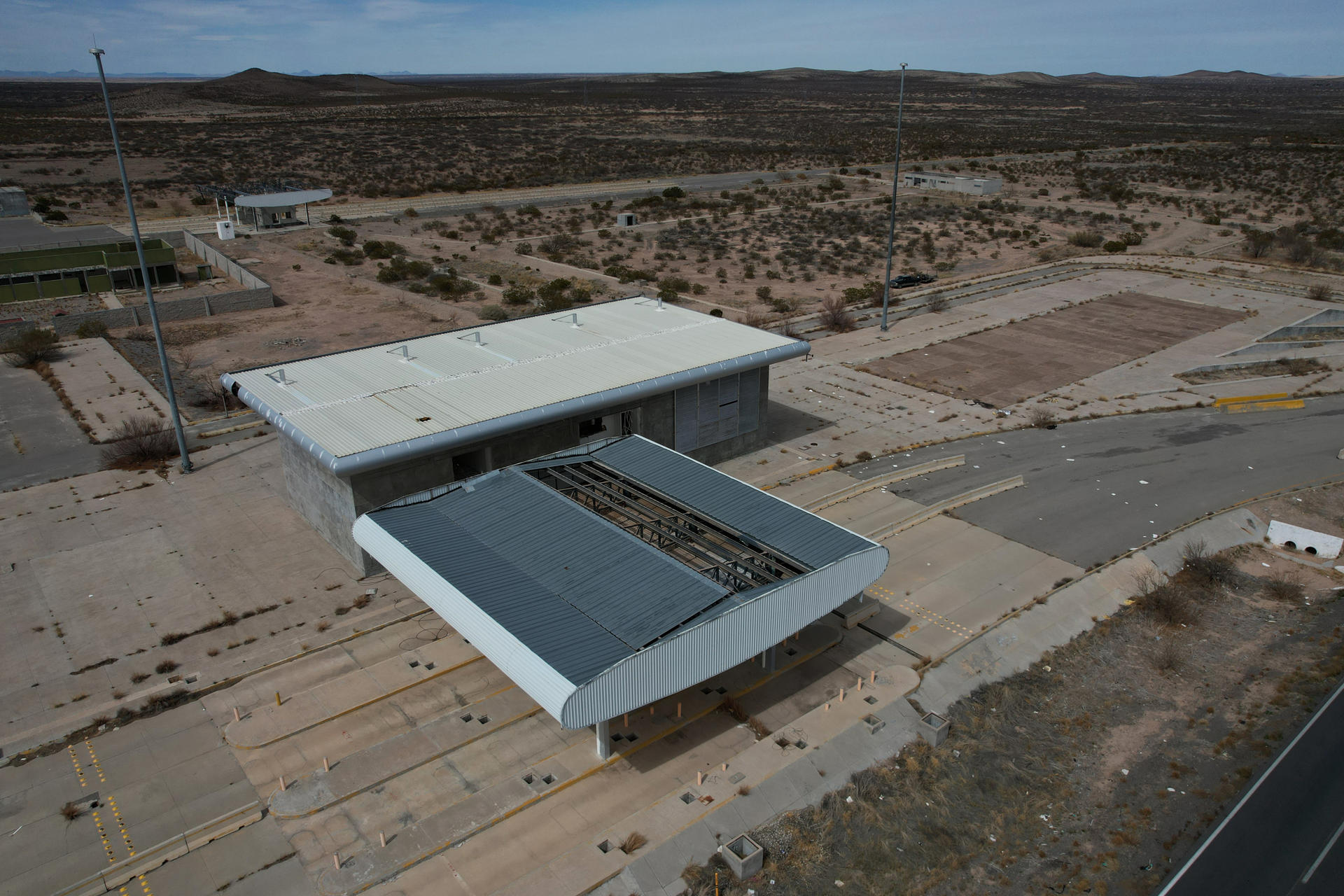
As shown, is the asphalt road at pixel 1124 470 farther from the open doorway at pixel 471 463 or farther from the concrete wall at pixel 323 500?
the concrete wall at pixel 323 500

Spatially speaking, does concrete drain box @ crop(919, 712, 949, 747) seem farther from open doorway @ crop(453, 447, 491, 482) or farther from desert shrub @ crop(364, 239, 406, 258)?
desert shrub @ crop(364, 239, 406, 258)

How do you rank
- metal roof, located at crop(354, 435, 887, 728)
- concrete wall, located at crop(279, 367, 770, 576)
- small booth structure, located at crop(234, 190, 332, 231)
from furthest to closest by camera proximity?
small booth structure, located at crop(234, 190, 332, 231) < concrete wall, located at crop(279, 367, 770, 576) < metal roof, located at crop(354, 435, 887, 728)

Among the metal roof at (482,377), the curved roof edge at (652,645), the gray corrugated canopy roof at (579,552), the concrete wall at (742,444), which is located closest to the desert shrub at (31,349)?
the metal roof at (482,377)

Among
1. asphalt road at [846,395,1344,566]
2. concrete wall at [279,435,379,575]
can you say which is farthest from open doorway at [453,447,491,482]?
asphalt road at [846,395,1344,566]

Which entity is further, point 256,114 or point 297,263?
point 256,114

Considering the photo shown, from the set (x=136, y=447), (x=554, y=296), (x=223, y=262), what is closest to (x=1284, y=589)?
(x=136, y=447)

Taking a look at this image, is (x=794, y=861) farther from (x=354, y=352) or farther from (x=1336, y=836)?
(x=354, y=352)

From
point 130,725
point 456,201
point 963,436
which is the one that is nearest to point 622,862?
point 130,725
